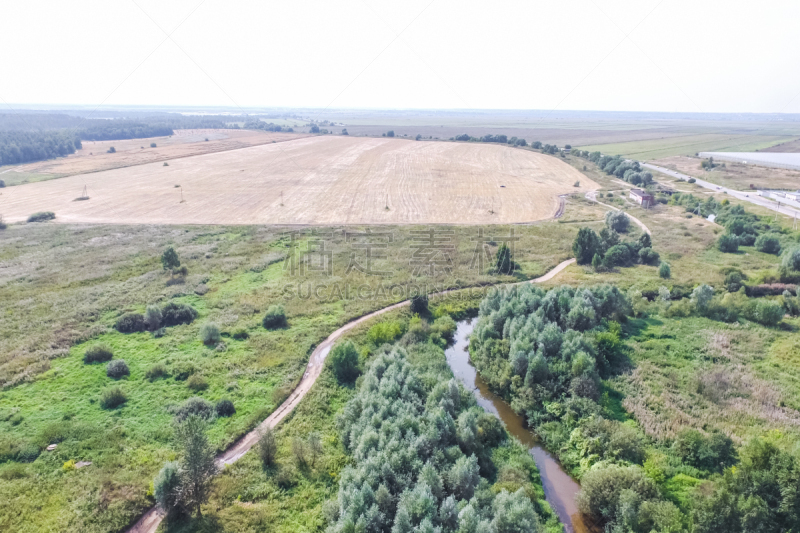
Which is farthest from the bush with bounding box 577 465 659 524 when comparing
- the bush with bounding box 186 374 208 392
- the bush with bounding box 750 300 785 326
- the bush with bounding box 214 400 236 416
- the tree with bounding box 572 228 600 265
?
the tree with bounding box 572 228 600 265

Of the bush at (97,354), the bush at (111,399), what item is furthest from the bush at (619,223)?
the bush at (97,354)

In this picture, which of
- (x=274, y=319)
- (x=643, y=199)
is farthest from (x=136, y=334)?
(x=643, y=199)

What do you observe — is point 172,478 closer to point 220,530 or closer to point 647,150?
point 220,530

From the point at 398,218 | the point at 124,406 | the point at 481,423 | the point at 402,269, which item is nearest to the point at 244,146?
the point at 398,218

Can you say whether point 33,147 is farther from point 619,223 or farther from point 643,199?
point 643,199

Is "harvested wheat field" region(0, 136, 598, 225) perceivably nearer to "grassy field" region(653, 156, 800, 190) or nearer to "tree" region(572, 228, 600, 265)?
"tree" region(572, 228, 600, 265)

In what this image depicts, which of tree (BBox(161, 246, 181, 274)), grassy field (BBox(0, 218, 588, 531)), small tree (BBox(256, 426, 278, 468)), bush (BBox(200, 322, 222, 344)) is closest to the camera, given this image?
grassy field (BBox(0, 218, 588, 531))
